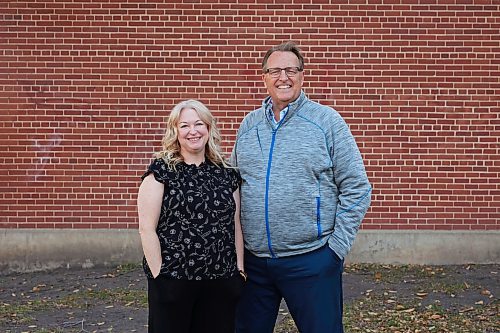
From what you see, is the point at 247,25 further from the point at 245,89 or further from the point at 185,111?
the point at 185,111

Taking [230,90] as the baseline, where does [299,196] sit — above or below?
below

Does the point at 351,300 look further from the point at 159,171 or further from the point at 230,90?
the point at 159,171

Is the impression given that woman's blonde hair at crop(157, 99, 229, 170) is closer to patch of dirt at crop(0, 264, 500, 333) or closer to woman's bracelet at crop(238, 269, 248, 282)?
woman's bracelet at crop(238, 269, 248, 282)

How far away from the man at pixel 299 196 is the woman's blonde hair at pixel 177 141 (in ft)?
0.49

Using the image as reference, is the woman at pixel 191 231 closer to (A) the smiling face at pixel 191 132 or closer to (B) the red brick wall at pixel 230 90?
(A) the smiling face at pixel 191 132

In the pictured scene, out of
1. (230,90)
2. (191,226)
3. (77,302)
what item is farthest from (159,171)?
(230,90)

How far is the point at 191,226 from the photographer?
12.1 ft

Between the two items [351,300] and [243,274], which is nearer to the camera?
[243,274]

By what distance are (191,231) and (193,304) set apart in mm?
415

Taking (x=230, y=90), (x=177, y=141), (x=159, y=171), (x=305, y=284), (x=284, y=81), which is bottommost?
(x=305, y=284)

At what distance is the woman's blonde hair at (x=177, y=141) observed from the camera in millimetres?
3789

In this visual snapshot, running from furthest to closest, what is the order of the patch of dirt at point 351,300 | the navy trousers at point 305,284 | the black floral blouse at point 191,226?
the patch of dirt at point 351,300 < the navy trousers at point 305,284 < the black floral blouse at point 191,226

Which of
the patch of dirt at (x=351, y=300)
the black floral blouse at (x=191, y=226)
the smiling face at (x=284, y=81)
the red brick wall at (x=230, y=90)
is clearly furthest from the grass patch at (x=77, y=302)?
the smiling face at (x=284, y=81)

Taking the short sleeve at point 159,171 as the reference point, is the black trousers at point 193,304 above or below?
below
